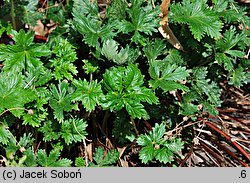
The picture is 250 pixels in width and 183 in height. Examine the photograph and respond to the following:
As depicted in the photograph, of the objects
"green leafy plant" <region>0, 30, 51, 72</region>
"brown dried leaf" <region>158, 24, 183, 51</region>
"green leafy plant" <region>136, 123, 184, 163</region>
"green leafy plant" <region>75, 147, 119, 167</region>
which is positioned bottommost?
"green leafy plant" <region>75, 147, 119, 167</region>

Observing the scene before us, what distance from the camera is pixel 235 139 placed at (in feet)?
9.03

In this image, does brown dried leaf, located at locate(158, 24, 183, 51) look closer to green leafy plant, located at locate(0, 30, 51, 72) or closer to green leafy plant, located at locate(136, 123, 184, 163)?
green leafy plant, located at locate(136, 123, 184, 163)

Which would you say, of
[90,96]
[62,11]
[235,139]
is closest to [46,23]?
[62,11]

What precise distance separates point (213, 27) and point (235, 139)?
2.12ft

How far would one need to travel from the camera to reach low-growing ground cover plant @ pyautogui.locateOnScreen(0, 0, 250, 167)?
243 cm

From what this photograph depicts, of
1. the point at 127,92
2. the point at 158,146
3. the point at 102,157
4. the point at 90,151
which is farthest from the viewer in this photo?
the point at 90,151

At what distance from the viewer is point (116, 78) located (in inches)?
94.7

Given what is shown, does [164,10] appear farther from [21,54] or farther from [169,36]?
[21,54]

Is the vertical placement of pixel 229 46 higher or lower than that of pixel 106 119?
higher

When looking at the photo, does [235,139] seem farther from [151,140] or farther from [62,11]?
[62,11]

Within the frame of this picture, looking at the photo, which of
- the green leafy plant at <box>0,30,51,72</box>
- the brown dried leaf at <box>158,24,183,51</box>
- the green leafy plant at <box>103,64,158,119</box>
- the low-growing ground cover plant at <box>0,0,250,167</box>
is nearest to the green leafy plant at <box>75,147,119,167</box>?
the low-growing ground cover plant at <box>0,0,250,167</box>

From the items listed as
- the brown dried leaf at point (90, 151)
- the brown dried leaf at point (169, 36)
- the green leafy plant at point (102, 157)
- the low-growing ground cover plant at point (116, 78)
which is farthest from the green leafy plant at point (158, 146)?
the brown dried leaf at point (169, 36)

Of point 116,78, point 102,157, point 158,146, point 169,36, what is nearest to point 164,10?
point 169,36

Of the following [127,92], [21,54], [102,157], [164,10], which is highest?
[164,10]
